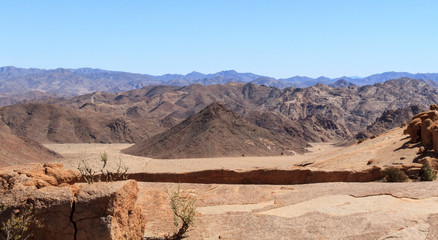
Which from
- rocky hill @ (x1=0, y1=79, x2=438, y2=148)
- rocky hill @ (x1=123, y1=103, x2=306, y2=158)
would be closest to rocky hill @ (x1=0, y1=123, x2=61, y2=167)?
rocky hill @ (x1=123, y1=103, x2=306, y2=158)

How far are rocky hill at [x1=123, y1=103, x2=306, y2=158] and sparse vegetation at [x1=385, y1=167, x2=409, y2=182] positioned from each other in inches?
1318

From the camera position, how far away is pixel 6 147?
131 ft

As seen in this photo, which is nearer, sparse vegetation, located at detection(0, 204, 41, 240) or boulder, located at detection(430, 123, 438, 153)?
sparse vegetation, located at detection(0, 204, 41, 240)

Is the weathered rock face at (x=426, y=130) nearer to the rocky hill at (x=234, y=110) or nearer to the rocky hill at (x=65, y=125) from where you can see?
the rocky hill at (x=234, y=110)

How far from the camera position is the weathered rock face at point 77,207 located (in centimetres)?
814

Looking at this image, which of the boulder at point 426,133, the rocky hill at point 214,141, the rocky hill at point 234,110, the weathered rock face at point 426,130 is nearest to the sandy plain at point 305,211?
the weathered rock face at point 426,130

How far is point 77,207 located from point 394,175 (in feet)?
36.8

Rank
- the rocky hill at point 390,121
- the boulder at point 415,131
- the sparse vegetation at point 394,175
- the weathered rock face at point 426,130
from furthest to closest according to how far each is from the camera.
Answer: the rocky hill at point 390,121, the boulder at point 415,131, the weathered rock face at point 426,130, the sparse vegetation at point 394,175

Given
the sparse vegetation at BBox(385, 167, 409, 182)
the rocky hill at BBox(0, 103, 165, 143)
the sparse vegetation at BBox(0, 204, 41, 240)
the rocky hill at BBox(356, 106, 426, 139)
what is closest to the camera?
the sparse vegetation at BBox(0, 204, 41, 240)

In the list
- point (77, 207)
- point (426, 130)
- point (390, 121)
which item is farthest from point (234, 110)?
point (77, 207)

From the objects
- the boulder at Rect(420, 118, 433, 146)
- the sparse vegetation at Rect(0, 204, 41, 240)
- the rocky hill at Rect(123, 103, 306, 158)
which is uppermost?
the boulder at Rect(420, 118, 433, 146)

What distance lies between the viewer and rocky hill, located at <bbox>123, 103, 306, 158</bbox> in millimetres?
49312

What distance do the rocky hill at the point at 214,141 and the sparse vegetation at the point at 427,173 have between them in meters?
33.6

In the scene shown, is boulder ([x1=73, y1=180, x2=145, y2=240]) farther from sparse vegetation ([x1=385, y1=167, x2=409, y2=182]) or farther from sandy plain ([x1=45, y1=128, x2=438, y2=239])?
sparse vegetation ([x1=385, y1=167, x2=409, y2=182])
